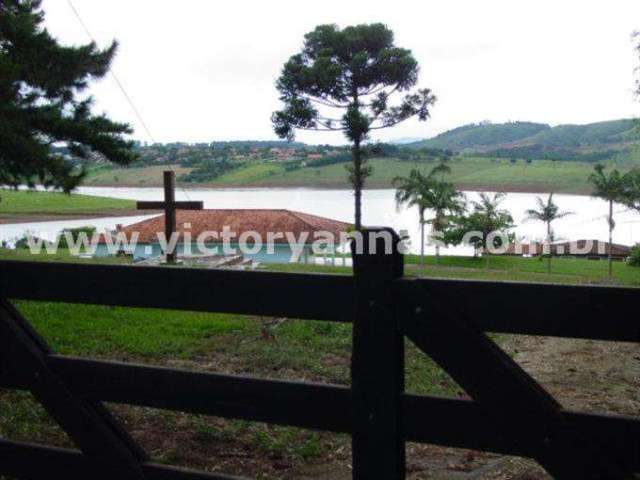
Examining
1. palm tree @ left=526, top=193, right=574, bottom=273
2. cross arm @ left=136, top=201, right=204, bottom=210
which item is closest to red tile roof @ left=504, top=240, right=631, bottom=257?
palm tree @ left=526, top=193, right=574, bottom=273

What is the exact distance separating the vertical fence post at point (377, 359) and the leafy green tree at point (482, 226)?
29.3 metres

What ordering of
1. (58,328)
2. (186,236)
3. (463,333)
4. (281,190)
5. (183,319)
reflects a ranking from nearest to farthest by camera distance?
(463,333) < (58,328) < (183,319) < (281,190) < (186,236)

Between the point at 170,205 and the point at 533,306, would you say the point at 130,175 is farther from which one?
the point at 533,306

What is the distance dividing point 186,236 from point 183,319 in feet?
22.5

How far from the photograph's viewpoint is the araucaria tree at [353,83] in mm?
11156

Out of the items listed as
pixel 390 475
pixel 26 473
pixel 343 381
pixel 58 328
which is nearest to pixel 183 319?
pixel 58 328

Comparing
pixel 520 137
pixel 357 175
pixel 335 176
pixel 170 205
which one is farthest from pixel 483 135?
pixel 170 205

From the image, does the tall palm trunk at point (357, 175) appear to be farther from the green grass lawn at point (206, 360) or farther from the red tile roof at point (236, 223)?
the green grass lawn at point (206, 360)

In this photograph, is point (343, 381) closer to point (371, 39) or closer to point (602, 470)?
point (602, 470)

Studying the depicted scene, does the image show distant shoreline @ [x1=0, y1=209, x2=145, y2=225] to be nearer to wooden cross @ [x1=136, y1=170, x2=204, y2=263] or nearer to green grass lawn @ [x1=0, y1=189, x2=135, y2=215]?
green grass lawn @ [x1=0, y1=189, x2=135, y2=215]

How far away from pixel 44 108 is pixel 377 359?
6951mm

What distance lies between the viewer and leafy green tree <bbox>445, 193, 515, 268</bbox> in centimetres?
3144

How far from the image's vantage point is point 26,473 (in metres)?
2.25

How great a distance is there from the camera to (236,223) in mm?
14742
